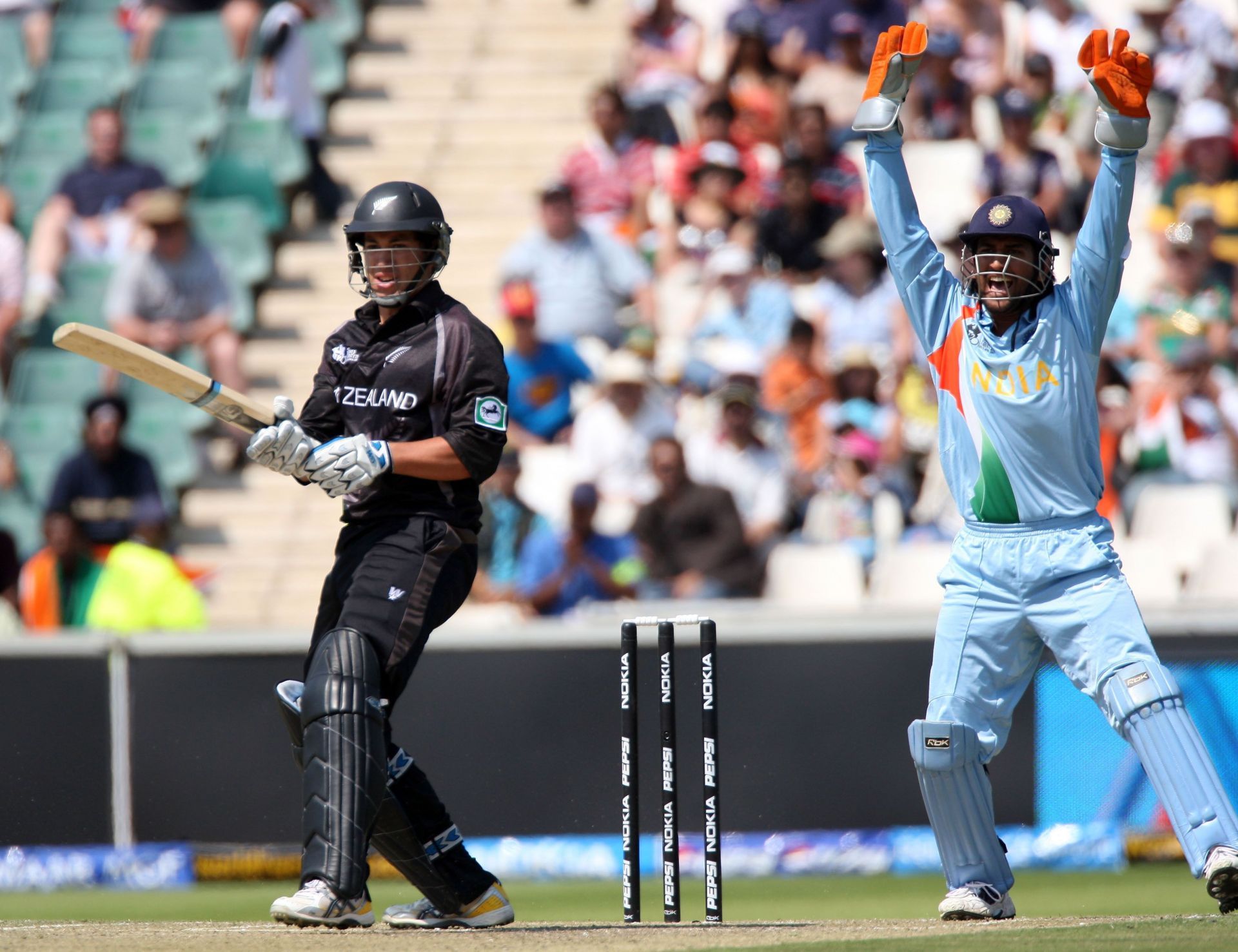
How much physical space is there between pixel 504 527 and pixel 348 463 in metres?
6.14

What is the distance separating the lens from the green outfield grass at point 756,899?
756 cm

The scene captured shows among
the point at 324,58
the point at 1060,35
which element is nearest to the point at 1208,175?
the point at 1060,35

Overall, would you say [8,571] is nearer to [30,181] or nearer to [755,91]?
[30,181]

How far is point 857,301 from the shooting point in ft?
42.6

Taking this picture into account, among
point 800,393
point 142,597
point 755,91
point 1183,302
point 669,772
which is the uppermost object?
point 755,91

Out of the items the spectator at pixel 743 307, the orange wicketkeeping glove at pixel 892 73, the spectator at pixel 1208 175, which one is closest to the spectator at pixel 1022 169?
the spectator at pixel 1208 175

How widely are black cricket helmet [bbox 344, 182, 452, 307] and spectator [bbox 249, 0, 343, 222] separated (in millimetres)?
9468

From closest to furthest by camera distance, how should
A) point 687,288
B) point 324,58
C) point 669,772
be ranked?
point 669,772, point 687,288, point 324,58

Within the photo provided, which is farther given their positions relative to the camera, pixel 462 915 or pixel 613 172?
pixel 613 172

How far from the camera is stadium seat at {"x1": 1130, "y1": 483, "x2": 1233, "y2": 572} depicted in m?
10.8

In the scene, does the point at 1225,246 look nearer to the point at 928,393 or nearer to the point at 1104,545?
the point at 928,393

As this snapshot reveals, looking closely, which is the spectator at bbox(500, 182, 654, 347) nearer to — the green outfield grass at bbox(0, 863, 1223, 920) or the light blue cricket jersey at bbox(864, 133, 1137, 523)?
the green outfield grass at bbox(0, 863, 1223, 920)

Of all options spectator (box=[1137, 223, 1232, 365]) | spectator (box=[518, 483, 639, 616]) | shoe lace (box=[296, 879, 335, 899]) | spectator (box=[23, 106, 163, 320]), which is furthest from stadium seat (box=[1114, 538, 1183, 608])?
spectator (box=[23, 106, 163, 320])

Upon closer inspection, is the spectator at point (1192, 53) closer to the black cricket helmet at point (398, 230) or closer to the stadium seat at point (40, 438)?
the stadium seat at point (40, 438)
